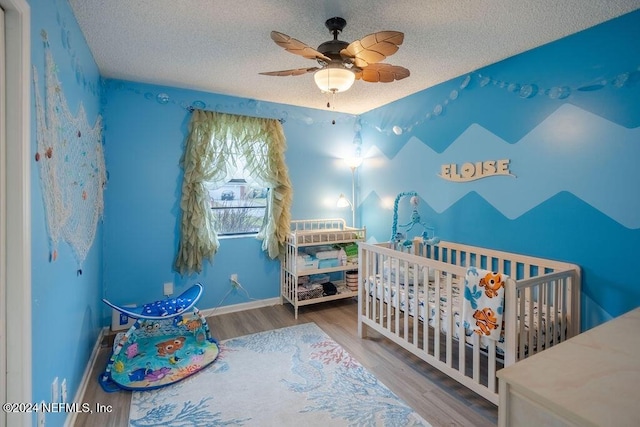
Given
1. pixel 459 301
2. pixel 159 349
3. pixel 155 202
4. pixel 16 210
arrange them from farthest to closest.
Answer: pixel 155 202 → pixel 159 349 → pixel 459 301 → pixel 16 210

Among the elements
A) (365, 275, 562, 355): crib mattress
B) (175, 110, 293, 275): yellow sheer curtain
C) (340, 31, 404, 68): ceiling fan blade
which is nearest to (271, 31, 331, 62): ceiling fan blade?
(340, 31, 404, 68): ceiling fan blade

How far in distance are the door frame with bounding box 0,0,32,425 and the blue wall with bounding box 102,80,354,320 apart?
192 centimetres

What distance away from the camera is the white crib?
68.6 inches

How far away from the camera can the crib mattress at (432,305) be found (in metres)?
1.90

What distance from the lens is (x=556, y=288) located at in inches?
77.3

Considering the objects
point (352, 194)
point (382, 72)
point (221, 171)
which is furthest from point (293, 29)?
point (352, 194)

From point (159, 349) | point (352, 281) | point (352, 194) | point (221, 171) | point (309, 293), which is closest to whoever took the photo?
point (159, 349)

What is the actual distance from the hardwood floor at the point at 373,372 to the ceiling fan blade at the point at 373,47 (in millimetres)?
1998

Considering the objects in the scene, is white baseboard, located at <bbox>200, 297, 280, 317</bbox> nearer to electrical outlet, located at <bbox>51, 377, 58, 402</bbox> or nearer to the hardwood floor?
the hardwood floor

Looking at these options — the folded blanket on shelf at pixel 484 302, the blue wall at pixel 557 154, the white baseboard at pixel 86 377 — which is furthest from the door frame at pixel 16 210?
the blue wall at pixel 557 154

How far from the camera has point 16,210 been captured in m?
1.10

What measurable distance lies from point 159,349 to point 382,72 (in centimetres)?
261

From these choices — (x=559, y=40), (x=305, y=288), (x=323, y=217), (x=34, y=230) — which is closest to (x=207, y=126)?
(x=323, y=217)

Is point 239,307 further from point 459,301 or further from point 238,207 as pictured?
point 459,301
